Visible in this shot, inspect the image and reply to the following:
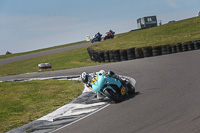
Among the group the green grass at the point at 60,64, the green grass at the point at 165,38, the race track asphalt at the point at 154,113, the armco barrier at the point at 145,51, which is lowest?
the race track asphalt at the point at 154,113

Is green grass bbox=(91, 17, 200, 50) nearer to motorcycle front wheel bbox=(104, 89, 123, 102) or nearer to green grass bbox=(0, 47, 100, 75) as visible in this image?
green grass bbox=(0, 47, 100, 75)

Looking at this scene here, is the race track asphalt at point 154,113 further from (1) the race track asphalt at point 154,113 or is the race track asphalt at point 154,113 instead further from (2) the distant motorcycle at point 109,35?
(2) the distant motorcycle at point 109,35

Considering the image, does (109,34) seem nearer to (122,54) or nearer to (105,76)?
(122,54)

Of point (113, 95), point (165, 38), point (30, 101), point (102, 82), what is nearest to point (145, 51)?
point (165, 38)

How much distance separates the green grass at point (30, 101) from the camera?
28.9 ft

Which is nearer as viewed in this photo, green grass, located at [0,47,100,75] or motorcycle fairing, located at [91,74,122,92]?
motorcycle fairing, located at [91,74,122,92]

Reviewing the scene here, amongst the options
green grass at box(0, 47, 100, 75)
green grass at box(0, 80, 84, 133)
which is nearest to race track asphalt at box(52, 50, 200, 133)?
green grass at box(0, 80, 84, 133)

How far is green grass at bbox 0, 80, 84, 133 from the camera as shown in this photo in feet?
28.9

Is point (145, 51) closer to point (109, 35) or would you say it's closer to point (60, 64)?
point (60, 64)

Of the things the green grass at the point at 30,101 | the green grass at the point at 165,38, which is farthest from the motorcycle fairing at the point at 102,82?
the green grass at the point at 165,38

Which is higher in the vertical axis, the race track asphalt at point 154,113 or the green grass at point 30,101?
the race track asphalt at point 154,113

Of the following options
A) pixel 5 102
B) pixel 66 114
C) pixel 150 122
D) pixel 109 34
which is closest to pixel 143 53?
pixel 5 102

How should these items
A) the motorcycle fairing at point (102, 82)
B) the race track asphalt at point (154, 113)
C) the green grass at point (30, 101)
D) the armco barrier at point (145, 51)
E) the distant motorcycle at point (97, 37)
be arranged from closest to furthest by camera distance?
1. the race track asphalt at point (154, 113)
2. the motorcycle fairing at point (102, 82)
3. the green grass at point (30, 101)
4. the armco barrier at point (145, 51)
5. the distant motorcycle at point (97, 37)

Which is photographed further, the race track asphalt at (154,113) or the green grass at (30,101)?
the green grass at (30,101)
